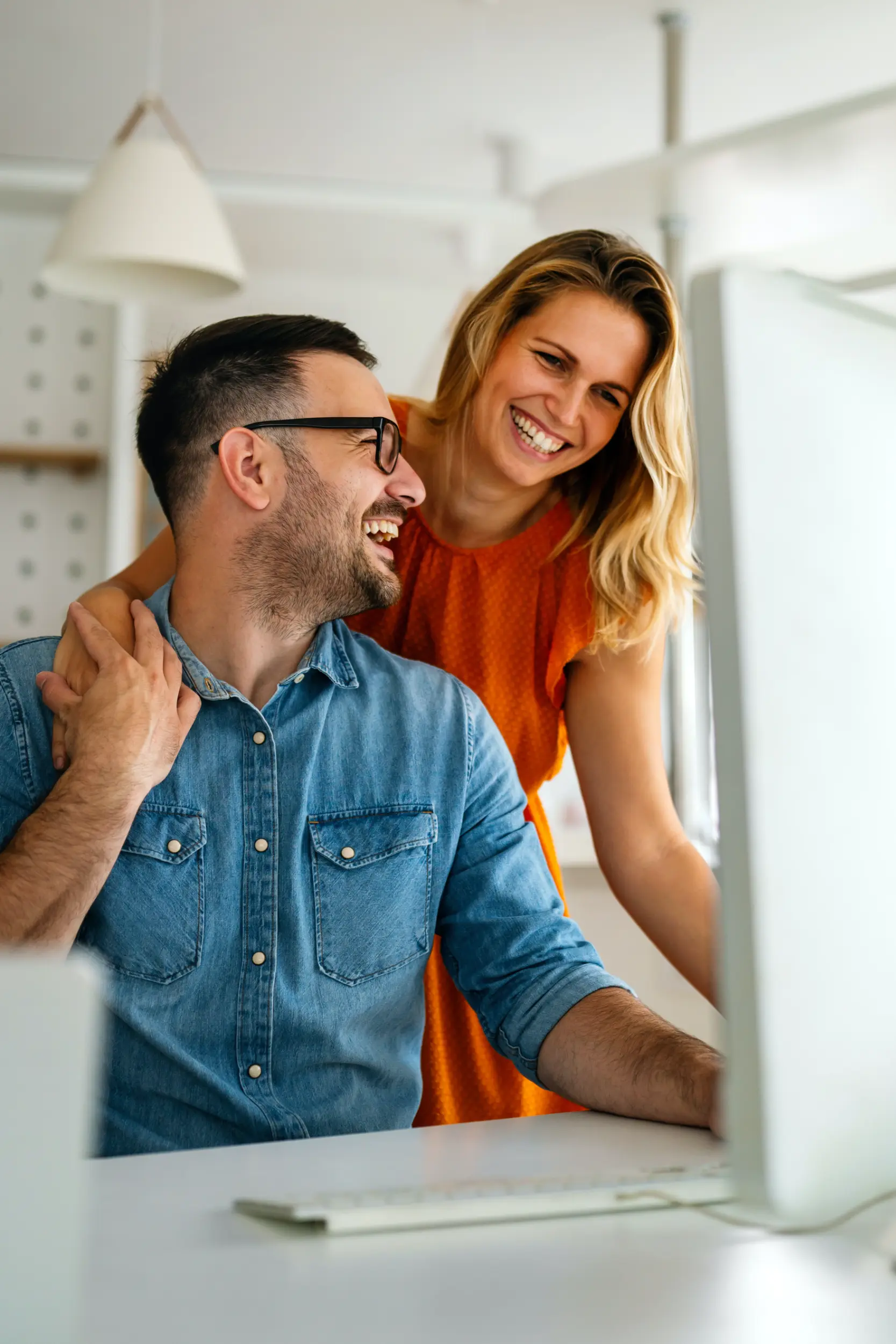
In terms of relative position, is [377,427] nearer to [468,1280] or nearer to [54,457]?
[468,1280]

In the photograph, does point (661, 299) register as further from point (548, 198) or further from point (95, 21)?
point (95, 21)

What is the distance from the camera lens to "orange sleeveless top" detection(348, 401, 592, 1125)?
1.66m

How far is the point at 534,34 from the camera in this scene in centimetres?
331

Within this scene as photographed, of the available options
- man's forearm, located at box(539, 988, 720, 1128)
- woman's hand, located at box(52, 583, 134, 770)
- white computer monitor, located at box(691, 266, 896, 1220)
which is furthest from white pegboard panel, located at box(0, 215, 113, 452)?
white computer monitor, located at box(691, 266, 896, 1220)

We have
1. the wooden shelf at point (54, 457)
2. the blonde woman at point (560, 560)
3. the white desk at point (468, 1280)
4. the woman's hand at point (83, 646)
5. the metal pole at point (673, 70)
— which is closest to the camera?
the white desk at point (468, 1280)

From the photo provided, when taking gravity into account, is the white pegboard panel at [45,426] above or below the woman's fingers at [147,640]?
above

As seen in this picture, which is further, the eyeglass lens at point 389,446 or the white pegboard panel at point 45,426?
the white pegboard panel at point 45,426

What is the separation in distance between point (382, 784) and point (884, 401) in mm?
761

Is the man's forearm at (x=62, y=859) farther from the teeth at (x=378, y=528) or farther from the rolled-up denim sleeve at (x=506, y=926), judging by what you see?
the teeth at (x=378, y=528)

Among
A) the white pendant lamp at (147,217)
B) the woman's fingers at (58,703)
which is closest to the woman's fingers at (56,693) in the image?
the woman's fingers at (58,703)

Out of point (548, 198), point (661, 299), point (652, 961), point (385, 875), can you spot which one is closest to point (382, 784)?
point (385, 875)

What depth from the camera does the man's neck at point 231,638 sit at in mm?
1405

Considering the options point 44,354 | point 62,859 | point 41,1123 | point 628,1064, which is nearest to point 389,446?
point 62,859

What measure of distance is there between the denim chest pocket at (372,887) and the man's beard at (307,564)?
25 cm
